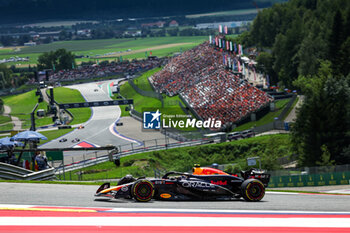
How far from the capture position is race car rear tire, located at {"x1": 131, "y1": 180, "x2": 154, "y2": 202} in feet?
42.0

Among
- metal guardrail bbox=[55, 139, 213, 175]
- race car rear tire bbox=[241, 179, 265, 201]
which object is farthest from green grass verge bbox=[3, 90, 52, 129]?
race car rear tire bbox=[241, 179, 265, 201]

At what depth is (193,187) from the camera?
13.7m

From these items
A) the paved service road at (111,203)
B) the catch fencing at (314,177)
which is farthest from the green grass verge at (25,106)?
the paved service road at (111,203)

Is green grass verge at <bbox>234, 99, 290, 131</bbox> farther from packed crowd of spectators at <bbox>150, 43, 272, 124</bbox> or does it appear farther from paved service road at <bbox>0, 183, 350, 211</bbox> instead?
paved service road at <bbox>0, 183, 350, 211</bbox>

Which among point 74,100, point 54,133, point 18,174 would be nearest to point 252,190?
point 18,174

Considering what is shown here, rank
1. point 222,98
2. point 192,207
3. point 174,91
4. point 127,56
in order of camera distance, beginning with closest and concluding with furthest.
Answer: point 192,207, point 222,98, point 174,91, point 127,56

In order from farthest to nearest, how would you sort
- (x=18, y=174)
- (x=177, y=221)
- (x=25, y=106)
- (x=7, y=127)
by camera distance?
1. (x=25, y=106)
2. (x=7, y=127)
3. (x=18, y=174)
4. (x=177, y=221)

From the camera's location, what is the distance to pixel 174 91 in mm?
79250

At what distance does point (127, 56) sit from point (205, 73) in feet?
319

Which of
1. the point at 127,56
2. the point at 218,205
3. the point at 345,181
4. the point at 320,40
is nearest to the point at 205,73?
the point at 320,40

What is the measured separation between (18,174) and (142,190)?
427 inches

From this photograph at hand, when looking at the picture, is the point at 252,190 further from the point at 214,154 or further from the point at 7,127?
the point at 7,127

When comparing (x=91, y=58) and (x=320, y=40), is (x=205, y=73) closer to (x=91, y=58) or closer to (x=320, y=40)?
(x=320, y=40)

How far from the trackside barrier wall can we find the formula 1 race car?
2243cm
